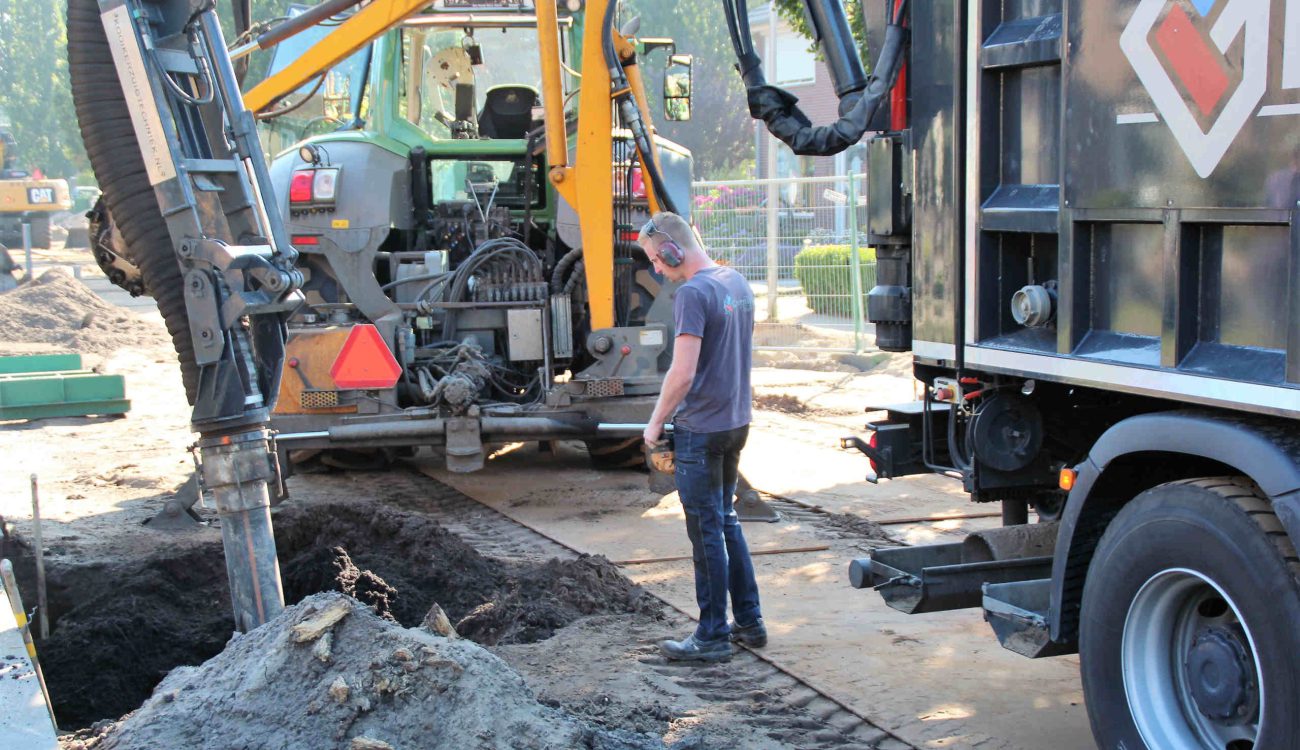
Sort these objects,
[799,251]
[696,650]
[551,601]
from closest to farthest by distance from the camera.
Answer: [696,650]
[551,601]
[799,251]

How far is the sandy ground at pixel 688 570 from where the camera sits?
15.4 feet

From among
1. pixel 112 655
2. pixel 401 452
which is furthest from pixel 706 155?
pixel 112 655

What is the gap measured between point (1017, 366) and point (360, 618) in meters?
2.20

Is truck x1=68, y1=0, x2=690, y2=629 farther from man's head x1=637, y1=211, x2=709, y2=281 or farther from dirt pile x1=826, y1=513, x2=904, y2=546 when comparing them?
man's head x1=637, y1=211, x2=709, y2=281

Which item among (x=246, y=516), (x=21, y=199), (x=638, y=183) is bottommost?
(x=246, y=516)

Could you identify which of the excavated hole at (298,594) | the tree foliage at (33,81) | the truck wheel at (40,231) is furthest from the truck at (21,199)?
the excavated hole at (298,594)

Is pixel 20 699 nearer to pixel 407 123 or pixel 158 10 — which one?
pixel 158 10

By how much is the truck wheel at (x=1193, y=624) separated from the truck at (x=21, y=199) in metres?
27.9

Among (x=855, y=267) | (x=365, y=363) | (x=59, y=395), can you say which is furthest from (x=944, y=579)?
(x=855, y=267)

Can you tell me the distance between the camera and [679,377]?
206 inches

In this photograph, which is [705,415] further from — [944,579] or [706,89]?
[706,89]

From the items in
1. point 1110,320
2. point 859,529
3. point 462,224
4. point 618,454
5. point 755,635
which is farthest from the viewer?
point 618,454

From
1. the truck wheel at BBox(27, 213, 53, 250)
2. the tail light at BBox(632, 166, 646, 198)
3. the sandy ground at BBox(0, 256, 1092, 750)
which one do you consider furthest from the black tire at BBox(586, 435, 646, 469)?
the truck wheel at BBox(27, 213, 53, 250)

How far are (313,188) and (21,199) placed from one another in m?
23.6
